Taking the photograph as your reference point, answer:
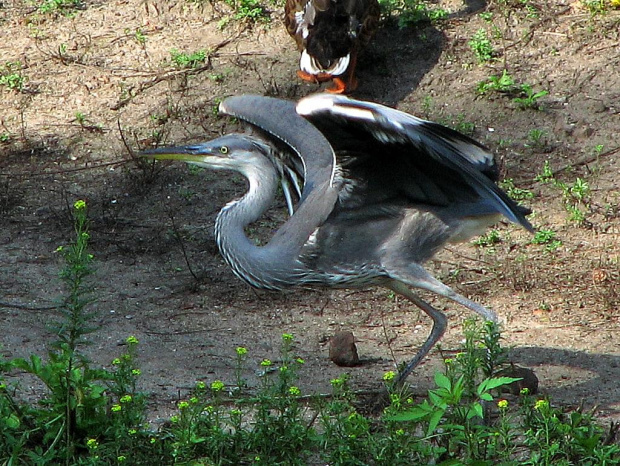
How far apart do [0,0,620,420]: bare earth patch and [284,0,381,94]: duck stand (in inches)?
10.8

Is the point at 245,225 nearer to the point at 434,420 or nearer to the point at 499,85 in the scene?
the point at 434,420

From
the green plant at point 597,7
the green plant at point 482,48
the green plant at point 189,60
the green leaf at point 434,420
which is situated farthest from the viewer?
the green plant at point 597,7

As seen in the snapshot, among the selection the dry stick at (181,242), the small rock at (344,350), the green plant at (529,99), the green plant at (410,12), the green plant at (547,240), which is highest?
the green plant at (410,12)

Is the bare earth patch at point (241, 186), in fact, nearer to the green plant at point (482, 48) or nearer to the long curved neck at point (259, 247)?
the green plant at point (482, 48)

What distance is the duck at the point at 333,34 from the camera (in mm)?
8039

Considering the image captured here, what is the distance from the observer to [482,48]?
27.8 feet

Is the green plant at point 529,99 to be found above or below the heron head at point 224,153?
above

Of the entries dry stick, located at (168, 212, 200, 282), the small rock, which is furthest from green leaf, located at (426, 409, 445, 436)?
dry stick, located at (168, 212, 200, 282)

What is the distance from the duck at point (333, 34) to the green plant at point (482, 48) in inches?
35.3

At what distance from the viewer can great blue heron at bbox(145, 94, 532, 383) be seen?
4.82 metres

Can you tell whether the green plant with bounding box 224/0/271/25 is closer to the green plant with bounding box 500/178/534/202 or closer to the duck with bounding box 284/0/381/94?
the duck with bounding box 284/0/381/94

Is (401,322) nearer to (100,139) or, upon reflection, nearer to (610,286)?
(610,286)

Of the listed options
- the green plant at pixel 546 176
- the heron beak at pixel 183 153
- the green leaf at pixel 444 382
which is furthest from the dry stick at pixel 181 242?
the green leaf at pixel 444 382

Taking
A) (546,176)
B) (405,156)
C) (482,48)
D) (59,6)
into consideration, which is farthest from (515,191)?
(59,6)
